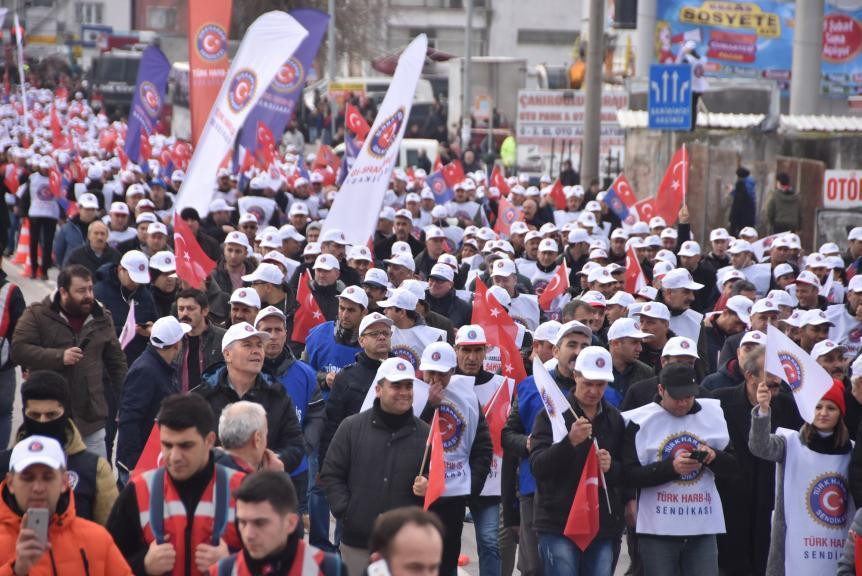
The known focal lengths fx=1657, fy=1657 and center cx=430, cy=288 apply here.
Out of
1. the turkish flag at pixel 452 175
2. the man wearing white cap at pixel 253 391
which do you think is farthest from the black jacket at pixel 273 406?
the turkish flag at pixel 452 175

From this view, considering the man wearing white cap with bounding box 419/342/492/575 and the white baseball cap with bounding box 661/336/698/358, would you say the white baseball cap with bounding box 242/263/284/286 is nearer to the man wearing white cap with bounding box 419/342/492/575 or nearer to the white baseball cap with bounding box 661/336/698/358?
the man wearing white cap with bounding box 419/342/492/575

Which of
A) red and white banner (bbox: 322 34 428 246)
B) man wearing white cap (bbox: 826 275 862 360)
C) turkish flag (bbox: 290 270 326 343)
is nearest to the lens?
man wearing white cap (bbox: 826 275 862 360)

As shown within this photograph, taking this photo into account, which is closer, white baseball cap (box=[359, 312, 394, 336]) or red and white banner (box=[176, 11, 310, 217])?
white baseball cap (box=[359, 312, 394, 336])

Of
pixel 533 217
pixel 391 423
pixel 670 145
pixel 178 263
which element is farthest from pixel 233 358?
pixel 670 145

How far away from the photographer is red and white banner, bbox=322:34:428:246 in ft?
48.5

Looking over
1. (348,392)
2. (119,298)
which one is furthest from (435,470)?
(119,298)

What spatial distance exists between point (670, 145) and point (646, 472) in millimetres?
17831

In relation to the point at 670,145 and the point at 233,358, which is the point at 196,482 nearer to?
the point at 233,358

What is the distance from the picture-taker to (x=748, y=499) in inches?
340

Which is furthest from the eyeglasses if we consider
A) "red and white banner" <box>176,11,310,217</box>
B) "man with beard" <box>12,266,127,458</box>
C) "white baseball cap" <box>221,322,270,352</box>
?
"red and white banner" <box>176,11,310,217</box>

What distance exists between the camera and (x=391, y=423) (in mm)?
7453

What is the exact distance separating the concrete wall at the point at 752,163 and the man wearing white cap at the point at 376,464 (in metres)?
15.1

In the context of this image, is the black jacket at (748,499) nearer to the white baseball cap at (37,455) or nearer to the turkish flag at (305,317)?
the turkish flag at (305,317)

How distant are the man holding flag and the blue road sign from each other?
1384 cm
